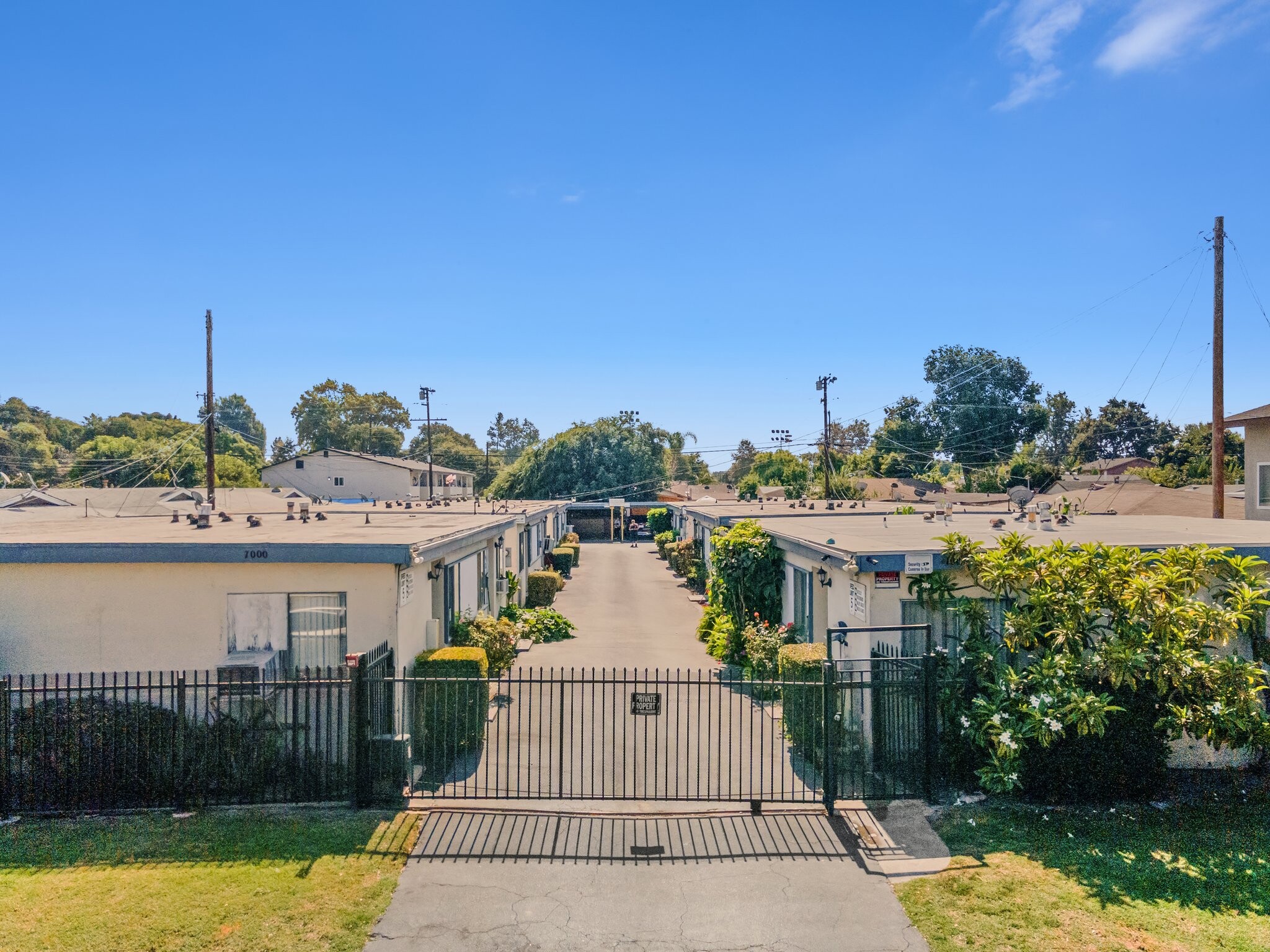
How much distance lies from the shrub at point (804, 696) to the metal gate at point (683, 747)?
1.3 inches

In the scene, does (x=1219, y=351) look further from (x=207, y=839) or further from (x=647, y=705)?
(x=207, y=839)

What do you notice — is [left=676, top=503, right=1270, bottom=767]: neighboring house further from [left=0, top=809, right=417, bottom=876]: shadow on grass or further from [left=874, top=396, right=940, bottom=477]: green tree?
[left=874, top=396, right=940, bottom=477]: green tree

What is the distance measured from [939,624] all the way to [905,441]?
6410 cm

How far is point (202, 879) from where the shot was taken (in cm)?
670

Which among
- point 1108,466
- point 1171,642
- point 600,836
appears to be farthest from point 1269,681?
point 1108,466

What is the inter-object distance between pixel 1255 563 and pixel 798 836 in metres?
5.94

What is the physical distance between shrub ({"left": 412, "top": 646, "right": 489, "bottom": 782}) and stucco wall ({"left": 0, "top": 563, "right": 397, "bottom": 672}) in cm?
106

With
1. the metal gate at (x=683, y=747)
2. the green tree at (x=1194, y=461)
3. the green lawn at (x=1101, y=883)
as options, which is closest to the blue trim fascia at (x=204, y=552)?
the metal gate at (x=683, y=747)

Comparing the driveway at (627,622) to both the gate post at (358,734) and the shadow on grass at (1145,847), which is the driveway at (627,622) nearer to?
the gate post at (358,734)

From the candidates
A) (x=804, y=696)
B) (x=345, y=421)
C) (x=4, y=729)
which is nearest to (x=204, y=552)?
(x=4, y=729)

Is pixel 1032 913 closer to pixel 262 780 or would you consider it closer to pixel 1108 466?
pixel 262 780

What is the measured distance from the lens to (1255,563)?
8570 mm

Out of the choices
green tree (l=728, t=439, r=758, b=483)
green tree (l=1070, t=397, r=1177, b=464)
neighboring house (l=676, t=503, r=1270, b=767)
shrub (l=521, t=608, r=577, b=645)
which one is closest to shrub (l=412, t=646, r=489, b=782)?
neighboring house (l=676, t=503, r=1270, b=767)

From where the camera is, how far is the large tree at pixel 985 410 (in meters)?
69.8
